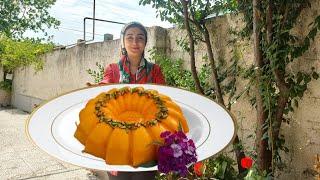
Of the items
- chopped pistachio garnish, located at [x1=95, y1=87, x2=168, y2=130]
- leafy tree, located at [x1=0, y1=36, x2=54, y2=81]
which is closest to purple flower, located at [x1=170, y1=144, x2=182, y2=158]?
chopped pistachio garnish, located at [x1=95, y1=87, x2=168, y2=130]

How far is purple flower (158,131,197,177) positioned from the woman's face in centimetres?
88

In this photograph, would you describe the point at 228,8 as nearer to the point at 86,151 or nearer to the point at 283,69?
the point at 283,69

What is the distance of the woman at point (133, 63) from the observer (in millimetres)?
1868

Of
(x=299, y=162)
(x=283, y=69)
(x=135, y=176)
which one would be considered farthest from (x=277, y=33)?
(x=135, y=176)

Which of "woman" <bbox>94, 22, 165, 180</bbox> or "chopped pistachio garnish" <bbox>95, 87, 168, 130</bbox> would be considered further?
"woman" <bbox>94, 22, 165, 180</bbox>

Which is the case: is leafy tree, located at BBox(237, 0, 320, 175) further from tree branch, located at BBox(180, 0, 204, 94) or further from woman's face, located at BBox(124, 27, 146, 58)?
woman's face, located at BBox(124, 27, 146, 58)

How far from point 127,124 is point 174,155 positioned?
0.60ft

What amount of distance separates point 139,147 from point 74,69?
717 centimetres

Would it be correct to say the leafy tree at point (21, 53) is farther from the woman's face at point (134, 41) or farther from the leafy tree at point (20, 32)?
the woman's face at point (134, 41)

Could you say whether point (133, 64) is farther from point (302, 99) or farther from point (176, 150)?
point (302, 99)

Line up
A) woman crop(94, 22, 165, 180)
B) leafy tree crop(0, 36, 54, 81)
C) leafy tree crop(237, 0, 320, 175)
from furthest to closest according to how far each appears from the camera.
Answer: leafy tree crop(0, 36, 54, 81), leafy tree crop(237, 0, 320, 175), woman crop(94, 22, 165, 180)

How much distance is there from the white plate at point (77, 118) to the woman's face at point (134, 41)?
1.82ft

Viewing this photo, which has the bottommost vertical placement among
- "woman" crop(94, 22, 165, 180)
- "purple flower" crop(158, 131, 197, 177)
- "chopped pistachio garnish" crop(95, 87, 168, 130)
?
"purple flower" crop(158, 131, 197, 177)

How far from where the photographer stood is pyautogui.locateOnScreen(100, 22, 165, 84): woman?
1868 millimetres
